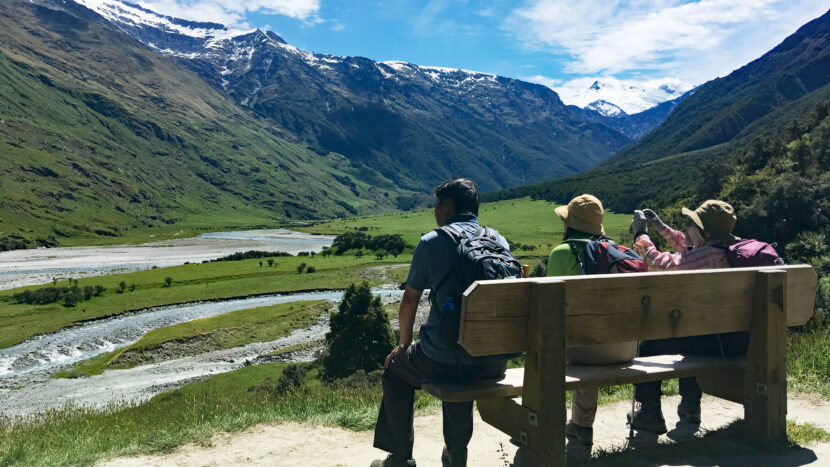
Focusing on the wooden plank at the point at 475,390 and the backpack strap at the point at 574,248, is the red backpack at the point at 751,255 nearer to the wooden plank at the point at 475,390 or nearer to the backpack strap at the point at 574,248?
the backpack strap at the point at 574,248

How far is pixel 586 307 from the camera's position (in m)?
4.62

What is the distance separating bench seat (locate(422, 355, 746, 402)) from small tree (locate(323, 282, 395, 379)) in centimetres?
3440

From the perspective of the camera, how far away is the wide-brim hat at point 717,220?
6453mm

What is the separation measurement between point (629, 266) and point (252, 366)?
134 ft

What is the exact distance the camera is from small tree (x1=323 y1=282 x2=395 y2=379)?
131 ft

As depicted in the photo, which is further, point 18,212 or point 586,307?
point 18,212

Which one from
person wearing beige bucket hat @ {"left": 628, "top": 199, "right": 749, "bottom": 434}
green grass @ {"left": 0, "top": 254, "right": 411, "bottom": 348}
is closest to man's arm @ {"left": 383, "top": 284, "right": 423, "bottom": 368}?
person wearing beige bucket hat @ {"left": 628, "top": 199, "right": 749, "bottom": 434}

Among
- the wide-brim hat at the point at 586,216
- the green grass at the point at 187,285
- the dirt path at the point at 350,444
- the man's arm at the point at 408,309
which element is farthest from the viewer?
the green grass at the point at 187,285

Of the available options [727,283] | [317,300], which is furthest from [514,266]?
[317,300]

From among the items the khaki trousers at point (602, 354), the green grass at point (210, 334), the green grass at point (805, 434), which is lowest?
the green grass at point (210, 334)

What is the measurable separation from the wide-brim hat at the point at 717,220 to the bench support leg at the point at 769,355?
44.8 inches

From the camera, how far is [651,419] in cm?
664

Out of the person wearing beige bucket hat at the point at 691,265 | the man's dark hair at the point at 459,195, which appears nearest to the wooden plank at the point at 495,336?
the man's dark hair at the point at 459,195

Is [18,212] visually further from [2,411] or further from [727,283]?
[727,283]
